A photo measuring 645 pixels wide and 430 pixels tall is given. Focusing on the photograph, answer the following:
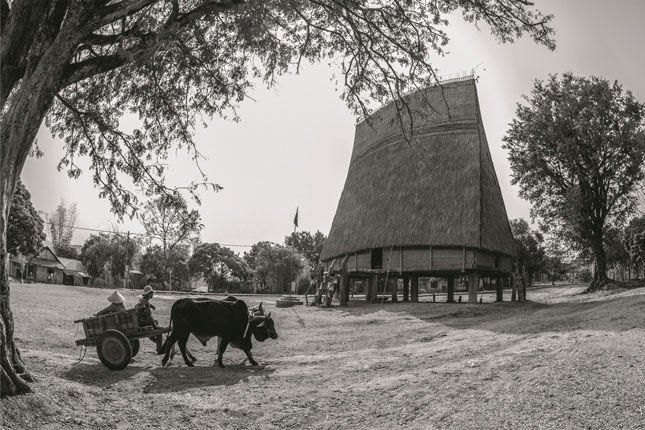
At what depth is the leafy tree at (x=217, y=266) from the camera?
7025cm

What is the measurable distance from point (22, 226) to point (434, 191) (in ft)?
110

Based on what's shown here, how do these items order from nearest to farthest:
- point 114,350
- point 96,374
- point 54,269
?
point 96,374
point 114,350
point 54,269

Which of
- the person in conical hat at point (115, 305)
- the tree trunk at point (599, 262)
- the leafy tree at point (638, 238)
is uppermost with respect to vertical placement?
the leafy tree at point (638, 238)

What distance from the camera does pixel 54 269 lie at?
227ft

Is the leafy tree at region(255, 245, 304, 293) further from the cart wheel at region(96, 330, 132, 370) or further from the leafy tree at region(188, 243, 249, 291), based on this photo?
the cart wheel at region(96, 330, 132, 370)

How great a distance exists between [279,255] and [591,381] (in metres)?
61.7

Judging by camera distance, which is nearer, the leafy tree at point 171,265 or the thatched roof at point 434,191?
the thatched roof at point 434,191

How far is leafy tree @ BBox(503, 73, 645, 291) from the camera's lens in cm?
2934

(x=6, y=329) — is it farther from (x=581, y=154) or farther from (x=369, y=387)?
(x=581, y=154)

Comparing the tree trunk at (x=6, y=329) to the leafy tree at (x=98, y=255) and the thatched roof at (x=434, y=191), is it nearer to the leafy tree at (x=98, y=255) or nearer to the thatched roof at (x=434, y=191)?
the thatched roof at (x=434, y=191)

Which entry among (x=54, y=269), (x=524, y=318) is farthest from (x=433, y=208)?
(x=54, y=269)

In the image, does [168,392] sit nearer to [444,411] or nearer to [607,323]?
[444,411]

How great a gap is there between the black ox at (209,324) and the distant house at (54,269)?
58.0 metres

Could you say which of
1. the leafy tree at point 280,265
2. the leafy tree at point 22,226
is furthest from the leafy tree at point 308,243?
the leafy tree at point 22,226
